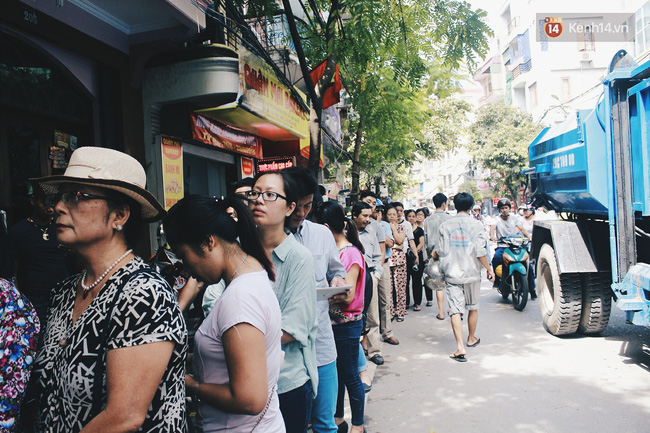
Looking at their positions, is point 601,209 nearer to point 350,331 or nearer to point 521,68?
point 350,331

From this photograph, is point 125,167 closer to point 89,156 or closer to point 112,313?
point 89,156

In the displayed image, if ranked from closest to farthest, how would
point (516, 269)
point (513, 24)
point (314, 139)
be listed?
point (314, 139), point (516, 269), point (513, 24)

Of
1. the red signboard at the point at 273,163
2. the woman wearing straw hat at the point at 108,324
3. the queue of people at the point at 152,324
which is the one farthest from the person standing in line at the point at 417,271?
the woman wearing straw hat at the point at 108,324

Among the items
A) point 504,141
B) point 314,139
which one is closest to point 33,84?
point 314,139

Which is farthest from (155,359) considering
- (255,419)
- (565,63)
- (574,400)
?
(565,63)

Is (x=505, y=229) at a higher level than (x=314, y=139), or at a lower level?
lower

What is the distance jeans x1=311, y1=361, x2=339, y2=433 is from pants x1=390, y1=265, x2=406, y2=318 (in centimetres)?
480

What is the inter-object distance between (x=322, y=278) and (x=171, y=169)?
460 cm

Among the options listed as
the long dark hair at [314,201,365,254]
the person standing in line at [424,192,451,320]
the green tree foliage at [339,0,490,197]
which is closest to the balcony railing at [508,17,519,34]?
the green tree foliage at [339,0,490,197]

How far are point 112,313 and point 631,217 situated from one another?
16.1 ft

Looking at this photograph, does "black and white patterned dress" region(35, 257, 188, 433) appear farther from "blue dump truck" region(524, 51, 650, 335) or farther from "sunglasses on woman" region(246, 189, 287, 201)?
"blue dump truck" region(524, 51, 650, 335)

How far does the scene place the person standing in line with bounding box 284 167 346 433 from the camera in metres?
2.75

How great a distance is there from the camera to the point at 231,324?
157cm

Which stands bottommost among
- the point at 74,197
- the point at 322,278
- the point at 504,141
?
the point at 322,278
